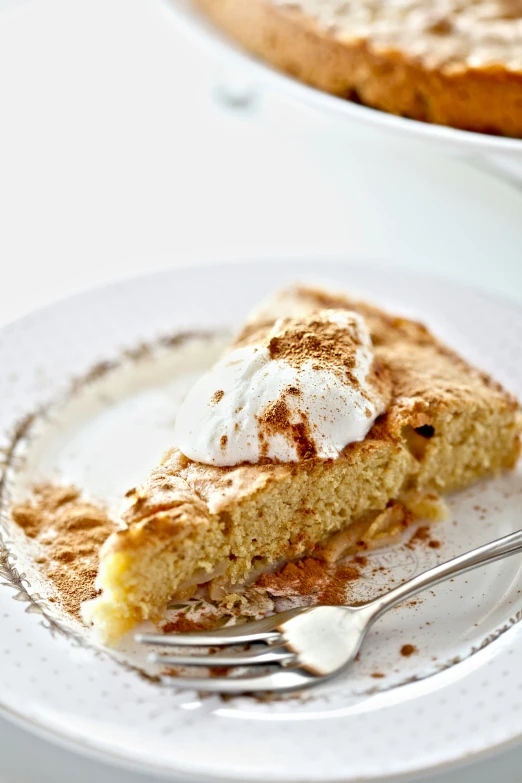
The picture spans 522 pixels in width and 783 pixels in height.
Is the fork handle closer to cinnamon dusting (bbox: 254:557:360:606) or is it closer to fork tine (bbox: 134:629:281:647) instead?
cinnamon dusting (bbox: 254:557:360:606)

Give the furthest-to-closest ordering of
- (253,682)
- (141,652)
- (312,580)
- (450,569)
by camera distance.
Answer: (312,580) → (450,569) → (141,652) → (253,682)

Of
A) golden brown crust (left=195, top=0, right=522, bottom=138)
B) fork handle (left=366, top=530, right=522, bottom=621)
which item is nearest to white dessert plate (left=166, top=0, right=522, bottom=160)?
golden brown crust (left=195, top=0, right=522, bottom=138)

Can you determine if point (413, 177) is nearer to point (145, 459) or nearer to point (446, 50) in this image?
point (446, 50)

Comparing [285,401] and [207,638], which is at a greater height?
[285,401]

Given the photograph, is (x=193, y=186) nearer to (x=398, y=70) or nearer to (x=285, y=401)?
(x=398, y=70)

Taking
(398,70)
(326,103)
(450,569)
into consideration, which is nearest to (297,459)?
(450,569)

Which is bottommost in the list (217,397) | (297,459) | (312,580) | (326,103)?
(312,580)
